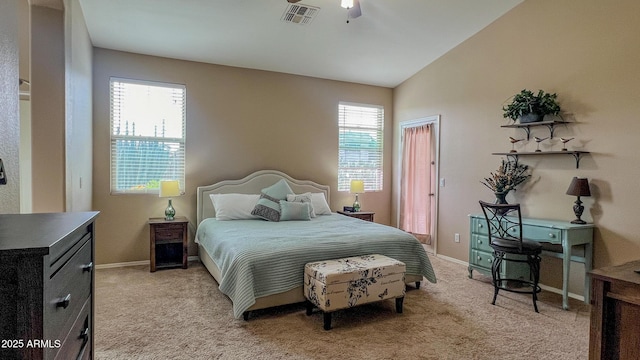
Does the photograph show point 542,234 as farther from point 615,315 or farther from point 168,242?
point 168,242

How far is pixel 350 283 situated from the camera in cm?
289

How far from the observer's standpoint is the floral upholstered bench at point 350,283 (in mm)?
2812

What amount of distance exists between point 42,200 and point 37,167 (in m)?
0.25

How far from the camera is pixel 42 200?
8.71 ft

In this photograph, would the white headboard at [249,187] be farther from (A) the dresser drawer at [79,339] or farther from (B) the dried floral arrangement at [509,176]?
(A) the dresser drawer at [79,339]

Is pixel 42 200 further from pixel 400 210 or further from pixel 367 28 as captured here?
pixel 400 210

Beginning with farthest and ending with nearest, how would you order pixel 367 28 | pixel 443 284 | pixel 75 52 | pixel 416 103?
pixel 416 103
pixel 367 28
pixel 443 284
pixel 75 52

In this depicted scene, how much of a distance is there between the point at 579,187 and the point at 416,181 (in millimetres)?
2483

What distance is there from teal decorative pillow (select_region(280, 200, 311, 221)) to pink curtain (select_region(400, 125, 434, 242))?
205 cm

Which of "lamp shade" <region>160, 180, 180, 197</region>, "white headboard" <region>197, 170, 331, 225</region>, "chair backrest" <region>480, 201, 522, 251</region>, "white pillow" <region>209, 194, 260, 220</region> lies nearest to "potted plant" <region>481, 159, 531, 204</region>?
"chair backrest" <region>480, 201, 522, 251</region>

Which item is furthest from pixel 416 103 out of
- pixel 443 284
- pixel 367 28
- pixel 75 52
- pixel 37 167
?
pixel 37 167

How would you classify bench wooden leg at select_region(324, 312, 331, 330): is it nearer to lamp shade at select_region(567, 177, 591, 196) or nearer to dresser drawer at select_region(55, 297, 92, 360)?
dresser drawer at select_region(55, 297, 92, 360)

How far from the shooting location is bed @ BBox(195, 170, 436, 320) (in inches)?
115

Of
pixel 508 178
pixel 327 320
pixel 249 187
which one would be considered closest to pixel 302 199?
pixel 249 187
